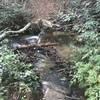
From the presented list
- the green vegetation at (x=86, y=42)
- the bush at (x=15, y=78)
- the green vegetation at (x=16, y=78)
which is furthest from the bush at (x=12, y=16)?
the bush at (x=15, y=78)

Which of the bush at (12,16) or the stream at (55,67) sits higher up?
the bush at (12,16)

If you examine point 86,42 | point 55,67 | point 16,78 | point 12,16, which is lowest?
point 55,67

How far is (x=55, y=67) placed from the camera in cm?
837

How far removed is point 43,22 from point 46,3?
7.97ft

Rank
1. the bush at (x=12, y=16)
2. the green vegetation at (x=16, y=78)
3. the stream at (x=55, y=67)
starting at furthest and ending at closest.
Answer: the bush at (x=12, y=16)
the stream at (x=55, y=67)
the green vegetation at (x=16, y=78)

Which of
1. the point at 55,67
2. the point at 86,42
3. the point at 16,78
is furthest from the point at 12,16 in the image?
the point at 16,78

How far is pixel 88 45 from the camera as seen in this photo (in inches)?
347

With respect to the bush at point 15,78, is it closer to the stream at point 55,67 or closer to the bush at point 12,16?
the stream at point 55,67

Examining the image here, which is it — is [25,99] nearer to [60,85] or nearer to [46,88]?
[46,88]

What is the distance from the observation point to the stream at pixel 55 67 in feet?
23.0

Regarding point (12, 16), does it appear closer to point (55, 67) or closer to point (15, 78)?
point (55, 67)

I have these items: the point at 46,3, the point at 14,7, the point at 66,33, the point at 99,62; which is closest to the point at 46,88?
the point at 99,62

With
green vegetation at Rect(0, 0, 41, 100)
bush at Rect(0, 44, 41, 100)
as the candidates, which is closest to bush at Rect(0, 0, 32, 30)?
green vegetation at Rect(0, 0, 41, 100)

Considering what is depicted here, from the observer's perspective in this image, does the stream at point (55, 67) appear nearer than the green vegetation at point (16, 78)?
No
